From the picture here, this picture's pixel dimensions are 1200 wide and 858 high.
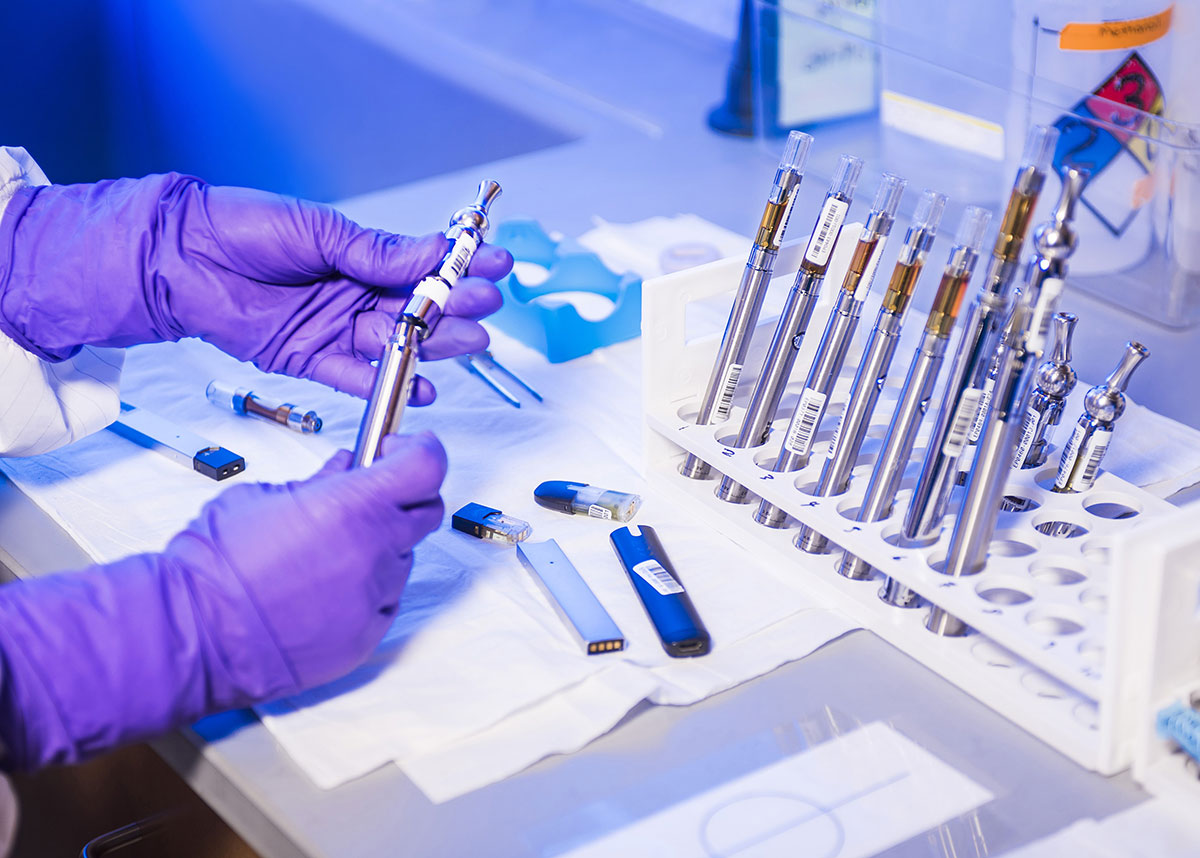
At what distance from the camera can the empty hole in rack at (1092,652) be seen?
59 cm

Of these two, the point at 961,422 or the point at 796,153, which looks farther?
the point at 796,153

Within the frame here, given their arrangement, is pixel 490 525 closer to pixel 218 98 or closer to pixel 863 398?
pixel 863 398

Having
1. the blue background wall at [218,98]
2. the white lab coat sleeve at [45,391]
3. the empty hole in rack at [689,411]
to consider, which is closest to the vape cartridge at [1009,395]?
the empty hole in rack at [689,411]

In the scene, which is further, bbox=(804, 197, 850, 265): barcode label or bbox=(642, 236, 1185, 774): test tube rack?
bbox=(804, 197, 850, 265): barcode label

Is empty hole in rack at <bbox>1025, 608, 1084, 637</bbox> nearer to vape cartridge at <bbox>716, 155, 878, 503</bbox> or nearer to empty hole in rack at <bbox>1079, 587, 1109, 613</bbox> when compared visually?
empty hole in rack at <bbox>1079, 587, 1109, 613</bbox>

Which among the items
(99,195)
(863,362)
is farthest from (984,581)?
(99,195)

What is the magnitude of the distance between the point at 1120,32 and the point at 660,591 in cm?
60

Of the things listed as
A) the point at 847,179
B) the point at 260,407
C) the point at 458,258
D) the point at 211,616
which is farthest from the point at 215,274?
the point at 847,179

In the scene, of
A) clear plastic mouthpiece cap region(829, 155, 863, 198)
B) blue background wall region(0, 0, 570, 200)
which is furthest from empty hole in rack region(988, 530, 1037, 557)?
blue background wall region(0, 0, 570, 200)

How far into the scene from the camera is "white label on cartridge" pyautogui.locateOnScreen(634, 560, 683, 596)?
713 mm

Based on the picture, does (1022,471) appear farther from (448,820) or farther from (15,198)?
(15,198)

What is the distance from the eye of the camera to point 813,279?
764mm

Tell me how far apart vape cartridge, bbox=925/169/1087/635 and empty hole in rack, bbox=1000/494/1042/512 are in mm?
66

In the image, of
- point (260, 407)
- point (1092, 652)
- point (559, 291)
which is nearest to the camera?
point (1092, 652)
